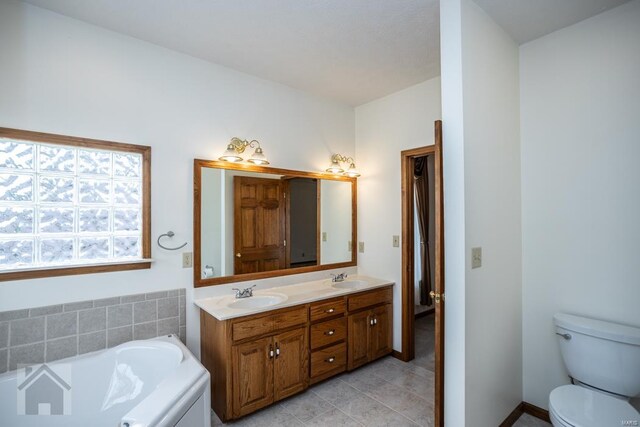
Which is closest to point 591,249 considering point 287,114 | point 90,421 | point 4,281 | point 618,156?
point 618,156

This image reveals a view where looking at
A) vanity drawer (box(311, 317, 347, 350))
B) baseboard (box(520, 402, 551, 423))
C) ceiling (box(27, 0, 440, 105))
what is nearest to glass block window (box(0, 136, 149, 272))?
ceiling (box(27, 0, 440, 105))

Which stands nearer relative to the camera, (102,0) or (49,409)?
(49,409)

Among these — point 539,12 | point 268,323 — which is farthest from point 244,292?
point 539,12

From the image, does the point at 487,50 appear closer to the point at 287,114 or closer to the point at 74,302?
the point at 287,114

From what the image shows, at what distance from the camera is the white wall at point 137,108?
71.9 inches

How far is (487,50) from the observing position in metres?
1.93

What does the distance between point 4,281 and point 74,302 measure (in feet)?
1.18

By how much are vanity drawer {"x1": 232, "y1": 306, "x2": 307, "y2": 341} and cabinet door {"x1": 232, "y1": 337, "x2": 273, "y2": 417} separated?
0.22 feet

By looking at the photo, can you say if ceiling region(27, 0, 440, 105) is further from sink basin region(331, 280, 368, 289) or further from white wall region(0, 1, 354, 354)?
sink basin region(331, 280, 368, 289)

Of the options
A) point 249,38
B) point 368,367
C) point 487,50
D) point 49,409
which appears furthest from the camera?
point 368,367

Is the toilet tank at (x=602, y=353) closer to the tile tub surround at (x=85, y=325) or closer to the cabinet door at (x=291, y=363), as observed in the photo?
the cabinet door at (x=291, y=363)

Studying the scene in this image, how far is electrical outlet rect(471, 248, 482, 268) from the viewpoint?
1759mm

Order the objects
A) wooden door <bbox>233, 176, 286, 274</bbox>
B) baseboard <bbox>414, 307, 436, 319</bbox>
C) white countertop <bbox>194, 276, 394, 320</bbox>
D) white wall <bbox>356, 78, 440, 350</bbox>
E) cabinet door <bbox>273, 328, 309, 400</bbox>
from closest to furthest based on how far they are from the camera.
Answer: white countertop <bbox>194, 276, 394, 320</bbox> < cabinet door <bbox>273, 328, 309, 400</bbox> < wooden door <bbox>233, 176, 286, 274</bbox> < white wall <bbox>356, 78, 440, 350</bbox> < baseboard <bbox>414, 307, 436, 319</bbox>

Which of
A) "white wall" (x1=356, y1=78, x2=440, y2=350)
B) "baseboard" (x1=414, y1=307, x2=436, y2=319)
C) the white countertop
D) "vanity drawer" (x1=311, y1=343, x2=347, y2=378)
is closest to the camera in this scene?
the white countertop
